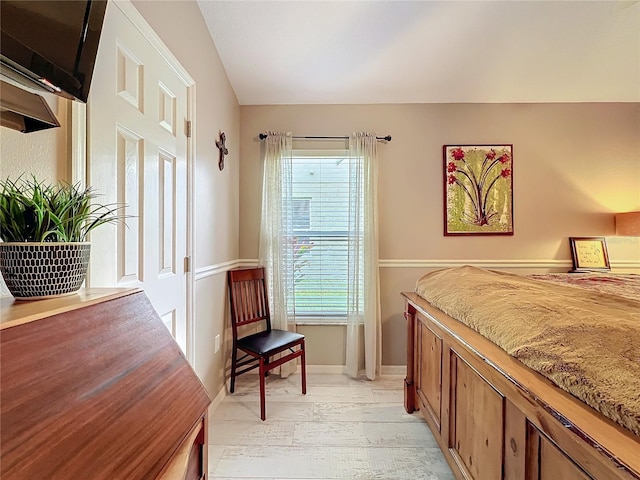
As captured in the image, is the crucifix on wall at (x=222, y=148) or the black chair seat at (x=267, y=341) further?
the crucifix on wall at (x=222, y=148)

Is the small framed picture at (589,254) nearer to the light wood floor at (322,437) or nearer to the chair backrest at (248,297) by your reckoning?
the light wood floor at (322,437)

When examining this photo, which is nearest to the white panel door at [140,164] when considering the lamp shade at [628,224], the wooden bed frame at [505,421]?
the wooden bed frame at [505,421]

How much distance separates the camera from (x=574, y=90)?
2.77 meters

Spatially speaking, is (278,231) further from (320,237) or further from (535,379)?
(535,379)

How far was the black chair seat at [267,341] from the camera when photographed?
226cm

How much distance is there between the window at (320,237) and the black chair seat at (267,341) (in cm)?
43

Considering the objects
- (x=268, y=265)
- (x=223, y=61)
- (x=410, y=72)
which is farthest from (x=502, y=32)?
(x=268, y=265)

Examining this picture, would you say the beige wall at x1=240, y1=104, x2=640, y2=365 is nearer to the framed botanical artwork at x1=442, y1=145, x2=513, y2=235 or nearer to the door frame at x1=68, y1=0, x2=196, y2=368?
the framed botanical artwork at x1=442, y1=145, x2=513, y2=235

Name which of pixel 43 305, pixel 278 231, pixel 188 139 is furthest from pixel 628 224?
pixel 43 305

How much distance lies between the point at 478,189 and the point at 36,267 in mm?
3054

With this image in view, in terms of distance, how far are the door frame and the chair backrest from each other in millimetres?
586

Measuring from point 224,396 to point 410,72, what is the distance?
298cm

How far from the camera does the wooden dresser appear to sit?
1.60 feet

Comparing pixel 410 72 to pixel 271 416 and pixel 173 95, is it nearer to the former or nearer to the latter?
pixel 173 95
